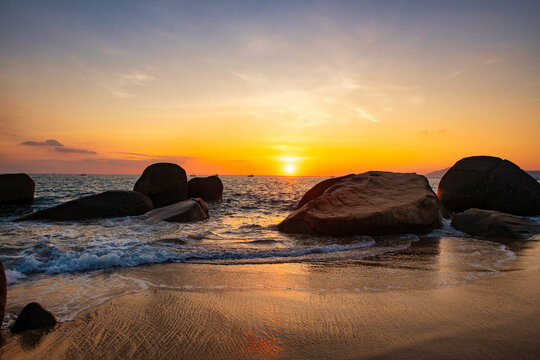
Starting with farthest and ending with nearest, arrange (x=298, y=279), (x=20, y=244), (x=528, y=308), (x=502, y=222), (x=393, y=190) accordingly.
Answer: (x=393, y=190), (x=502, y=222), (x=20, y=244), (x=298, y=279), (x=528, y=308)

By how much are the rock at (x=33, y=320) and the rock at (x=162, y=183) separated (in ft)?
39.8

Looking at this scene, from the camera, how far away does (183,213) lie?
9.62m

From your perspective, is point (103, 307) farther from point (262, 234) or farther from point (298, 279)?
point (262, 234)

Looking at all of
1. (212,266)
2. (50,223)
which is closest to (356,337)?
(212,266)

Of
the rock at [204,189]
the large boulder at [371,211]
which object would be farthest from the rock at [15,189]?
the large boulder at [371,211]

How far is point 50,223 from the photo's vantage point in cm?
870

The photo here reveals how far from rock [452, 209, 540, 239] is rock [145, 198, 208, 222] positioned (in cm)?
764

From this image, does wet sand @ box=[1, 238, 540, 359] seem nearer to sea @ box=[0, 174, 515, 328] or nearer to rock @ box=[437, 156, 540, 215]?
sea @ box=[0, 174, 515, 328]

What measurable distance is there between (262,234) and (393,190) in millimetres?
3891

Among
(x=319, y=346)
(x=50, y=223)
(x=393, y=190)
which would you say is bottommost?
(x=50, y=223)

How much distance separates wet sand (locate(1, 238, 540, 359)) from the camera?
2129 millimetres

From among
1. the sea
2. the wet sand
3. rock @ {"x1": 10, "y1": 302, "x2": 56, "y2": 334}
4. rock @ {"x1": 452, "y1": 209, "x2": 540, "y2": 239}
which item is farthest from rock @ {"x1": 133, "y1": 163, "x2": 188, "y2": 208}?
rock @ {"x1": 10, "y1": 302, "x2": 56, "y2": 334}

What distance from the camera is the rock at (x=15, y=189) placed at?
14039mm

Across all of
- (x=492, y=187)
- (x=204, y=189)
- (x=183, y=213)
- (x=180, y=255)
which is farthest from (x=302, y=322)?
(x=204, y=189)
